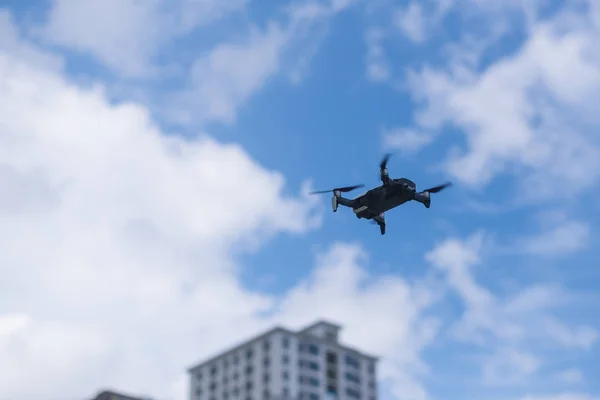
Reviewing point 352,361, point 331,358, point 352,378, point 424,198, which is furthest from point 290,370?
point 424,198

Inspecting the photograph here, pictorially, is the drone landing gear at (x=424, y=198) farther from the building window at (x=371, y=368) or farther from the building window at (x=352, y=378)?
the building window at (x=371, y=368)

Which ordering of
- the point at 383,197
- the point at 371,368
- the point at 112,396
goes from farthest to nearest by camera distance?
the point at 371,368 < the point at 112,396 < the point at 383,197

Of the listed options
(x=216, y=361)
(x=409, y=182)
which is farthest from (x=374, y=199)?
(x=216, y=361)

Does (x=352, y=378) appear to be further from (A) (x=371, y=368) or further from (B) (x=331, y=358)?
(B) (x=331, y=358)

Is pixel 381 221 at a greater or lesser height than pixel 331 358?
lesser

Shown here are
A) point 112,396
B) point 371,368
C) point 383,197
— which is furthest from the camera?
point 371,368

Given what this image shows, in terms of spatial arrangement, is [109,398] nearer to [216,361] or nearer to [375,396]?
[216,361]

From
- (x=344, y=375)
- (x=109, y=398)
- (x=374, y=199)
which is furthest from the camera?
(x=344, y=375)

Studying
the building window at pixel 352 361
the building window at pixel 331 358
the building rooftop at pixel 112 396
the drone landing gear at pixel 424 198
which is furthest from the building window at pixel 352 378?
the drone landing gear at pixel 424 198
